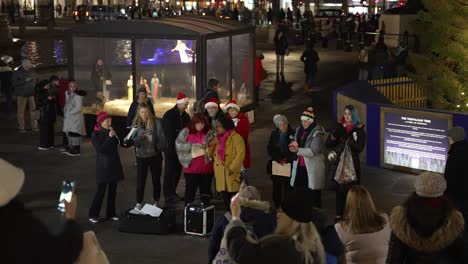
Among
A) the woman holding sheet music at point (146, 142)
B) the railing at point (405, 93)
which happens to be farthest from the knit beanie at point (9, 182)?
the railing at point (405, 93)

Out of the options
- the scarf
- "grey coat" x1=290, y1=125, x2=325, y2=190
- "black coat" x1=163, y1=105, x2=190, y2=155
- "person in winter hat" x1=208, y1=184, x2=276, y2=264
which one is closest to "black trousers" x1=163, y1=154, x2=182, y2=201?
"black coat" x1=163, y1=105, x2=190, y2=155

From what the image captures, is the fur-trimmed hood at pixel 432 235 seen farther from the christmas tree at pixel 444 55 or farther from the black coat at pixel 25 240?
the christmas tree at pixel 444 55

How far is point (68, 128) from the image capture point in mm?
15523

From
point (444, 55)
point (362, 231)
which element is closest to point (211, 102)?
point (444, 55)

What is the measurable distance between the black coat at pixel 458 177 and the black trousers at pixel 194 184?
Answer: 3.57 metres

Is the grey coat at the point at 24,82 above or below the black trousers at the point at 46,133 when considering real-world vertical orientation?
above

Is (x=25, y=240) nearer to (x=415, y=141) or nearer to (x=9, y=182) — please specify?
(x=9, y=182)

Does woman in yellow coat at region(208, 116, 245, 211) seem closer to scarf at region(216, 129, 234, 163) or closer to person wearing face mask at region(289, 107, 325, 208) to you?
scarf at region(216, 129, 234, 163)

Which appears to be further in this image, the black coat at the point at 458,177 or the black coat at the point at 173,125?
the black coat at the point at 173,125

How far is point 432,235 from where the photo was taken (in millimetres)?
5520

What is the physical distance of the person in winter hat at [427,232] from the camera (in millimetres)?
5520

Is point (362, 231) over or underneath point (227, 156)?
over

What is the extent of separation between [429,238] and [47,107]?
11.8 metres

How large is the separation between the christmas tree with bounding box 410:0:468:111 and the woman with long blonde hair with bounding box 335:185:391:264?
31.6ft
